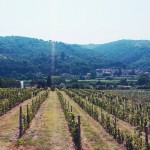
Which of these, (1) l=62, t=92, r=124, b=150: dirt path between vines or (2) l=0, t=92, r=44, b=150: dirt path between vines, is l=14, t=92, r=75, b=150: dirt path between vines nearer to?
(2) l=0, t=92, r=44, b=150: dirt path between vines

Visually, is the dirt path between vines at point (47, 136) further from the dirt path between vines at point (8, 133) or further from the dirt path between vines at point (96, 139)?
the dirt path between vines at point (96, 139)

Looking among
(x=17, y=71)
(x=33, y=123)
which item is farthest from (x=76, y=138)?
(x=17, y=71)

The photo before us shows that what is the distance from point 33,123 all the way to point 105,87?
84.6m

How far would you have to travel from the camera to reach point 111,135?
24.5 meters

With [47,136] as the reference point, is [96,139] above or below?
below

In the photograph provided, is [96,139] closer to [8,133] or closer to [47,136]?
[47,136]

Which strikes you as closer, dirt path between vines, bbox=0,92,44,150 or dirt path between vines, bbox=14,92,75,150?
dirt path between vines, bbox=14,92,75,150

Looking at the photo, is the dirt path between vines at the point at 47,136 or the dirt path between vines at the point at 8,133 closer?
the dirt path between vines at the point at 47,136

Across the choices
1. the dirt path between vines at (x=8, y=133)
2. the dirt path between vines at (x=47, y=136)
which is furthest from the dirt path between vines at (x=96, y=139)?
the dirt path between vines at (x=8, y=133)

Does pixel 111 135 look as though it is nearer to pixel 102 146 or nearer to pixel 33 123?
pixel 102 146

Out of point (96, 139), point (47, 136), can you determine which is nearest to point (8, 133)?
point (47, 136)

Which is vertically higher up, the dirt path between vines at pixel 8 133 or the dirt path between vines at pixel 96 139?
the dirt path between vines at pixel 8 133

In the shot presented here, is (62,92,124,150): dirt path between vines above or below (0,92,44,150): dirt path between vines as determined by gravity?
below

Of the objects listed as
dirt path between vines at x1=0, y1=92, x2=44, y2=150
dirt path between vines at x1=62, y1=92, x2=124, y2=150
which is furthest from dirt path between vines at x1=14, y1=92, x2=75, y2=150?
dirt path between vines at x1=62, y1=92, x2=124, y2=150
